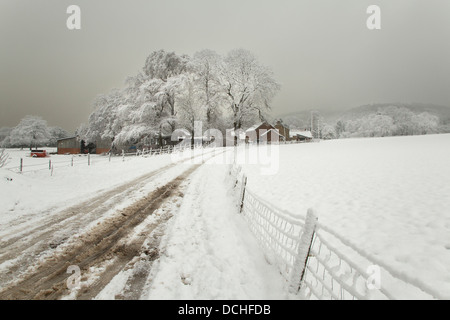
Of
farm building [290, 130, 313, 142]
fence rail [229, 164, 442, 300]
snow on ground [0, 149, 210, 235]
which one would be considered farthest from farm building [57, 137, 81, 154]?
farm building [290, 130, 313, 142]

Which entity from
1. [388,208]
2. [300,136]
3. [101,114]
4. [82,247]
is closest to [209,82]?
[101,114]

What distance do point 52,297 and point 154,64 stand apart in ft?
104

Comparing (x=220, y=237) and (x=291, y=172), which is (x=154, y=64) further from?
(x=220, y=237)

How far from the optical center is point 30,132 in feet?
187

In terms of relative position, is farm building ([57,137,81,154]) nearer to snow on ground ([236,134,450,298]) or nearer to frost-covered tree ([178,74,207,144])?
frost-covered tree ([178,74,207,144])

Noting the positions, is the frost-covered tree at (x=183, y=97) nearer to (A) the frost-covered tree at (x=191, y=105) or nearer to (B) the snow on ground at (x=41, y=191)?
(A) the frost-covered tree at (x=191, y=105)

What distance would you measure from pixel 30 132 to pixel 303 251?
7818 centimetres

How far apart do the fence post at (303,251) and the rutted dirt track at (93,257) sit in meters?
2.19

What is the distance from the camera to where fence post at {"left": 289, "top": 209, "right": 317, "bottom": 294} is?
2.68 m

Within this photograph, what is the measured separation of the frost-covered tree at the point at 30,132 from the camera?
56781 mm

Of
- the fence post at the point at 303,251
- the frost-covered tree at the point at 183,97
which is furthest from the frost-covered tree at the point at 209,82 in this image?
the fence post at the point at 303,251

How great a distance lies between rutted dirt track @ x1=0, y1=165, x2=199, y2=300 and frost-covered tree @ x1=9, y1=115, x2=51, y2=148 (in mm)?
72283

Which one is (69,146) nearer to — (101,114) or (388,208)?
(101,114)
